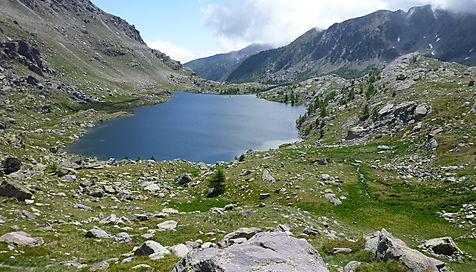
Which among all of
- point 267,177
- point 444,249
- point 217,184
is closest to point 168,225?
point 217,184

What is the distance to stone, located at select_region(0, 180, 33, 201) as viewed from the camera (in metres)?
25.3

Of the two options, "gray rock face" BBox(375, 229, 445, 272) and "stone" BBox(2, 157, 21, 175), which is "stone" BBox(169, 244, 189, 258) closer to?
"gray rock face" BBox(375, 229, 445, 272)

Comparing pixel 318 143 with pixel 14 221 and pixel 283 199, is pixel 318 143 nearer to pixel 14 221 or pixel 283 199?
pixel 283 199

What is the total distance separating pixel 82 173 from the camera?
44.2 m

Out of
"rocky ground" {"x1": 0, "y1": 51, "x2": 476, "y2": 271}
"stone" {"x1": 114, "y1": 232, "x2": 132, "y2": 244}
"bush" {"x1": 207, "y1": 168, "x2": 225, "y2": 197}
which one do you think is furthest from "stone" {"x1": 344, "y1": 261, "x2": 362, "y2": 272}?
"bush" {"x1": 207, "y1": 168, "x2": 225, "y2": 197}

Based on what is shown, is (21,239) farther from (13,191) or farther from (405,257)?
(405,257)

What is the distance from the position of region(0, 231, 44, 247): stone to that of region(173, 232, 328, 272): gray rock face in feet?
42.8

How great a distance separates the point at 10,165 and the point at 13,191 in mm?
16568

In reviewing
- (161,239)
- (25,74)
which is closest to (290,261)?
(161,239)

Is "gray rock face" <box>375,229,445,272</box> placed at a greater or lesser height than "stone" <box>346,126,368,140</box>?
greater

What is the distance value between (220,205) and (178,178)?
17484mm

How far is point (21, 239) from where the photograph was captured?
1675cm

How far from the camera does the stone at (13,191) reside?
25281 mm

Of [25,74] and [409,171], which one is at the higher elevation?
[25,74]
